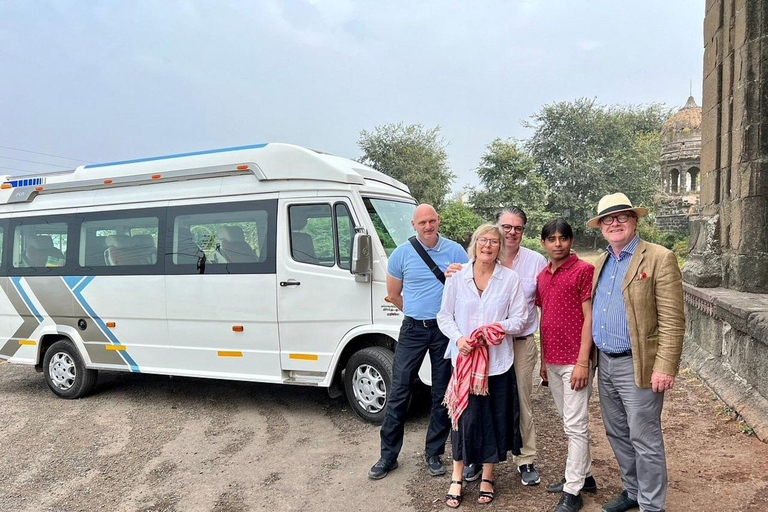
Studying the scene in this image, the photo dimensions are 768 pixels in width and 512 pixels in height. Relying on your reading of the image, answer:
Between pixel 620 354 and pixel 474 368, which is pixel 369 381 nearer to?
pixel 474 368

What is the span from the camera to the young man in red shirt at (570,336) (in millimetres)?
3355

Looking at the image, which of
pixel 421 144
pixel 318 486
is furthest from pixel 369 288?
pixel 421 144

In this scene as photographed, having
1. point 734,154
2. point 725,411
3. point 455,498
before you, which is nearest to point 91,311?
point 455,498

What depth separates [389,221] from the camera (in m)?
5.68

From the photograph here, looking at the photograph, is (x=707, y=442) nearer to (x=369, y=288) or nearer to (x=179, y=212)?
(x=369, y=288)

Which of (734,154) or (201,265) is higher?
(734,154)

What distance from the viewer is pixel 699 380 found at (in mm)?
6102

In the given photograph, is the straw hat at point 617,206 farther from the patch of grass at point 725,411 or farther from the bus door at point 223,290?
the bus door at point 223,290

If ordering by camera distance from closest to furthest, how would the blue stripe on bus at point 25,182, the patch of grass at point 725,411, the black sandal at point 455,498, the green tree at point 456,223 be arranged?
the black sandal at point 455,498 < the patch of grass at point 725,411 < the blue stripe on bus at point 25,182 < the green tree at point 456,223

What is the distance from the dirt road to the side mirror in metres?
1.59

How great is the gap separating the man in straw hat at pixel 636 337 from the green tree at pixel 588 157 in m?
38.6

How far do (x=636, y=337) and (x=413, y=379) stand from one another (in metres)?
1.68

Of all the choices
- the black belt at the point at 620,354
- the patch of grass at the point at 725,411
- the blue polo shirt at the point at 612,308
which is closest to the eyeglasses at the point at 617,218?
the blue polo shirt at the point at 612,308

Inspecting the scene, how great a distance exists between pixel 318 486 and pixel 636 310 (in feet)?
8.81
